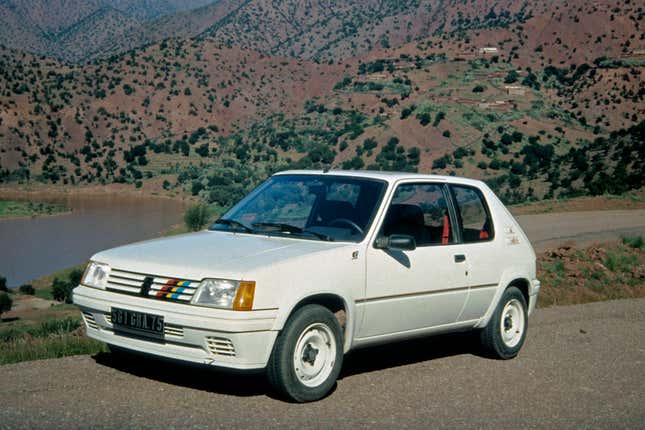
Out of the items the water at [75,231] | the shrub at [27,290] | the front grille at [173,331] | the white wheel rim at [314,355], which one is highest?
the front grille at [173,331]

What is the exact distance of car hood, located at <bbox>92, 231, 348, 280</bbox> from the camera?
598 centimetres

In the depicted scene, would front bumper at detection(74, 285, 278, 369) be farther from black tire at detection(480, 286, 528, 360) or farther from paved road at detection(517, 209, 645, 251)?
paved road at detection(517, 209, 645, 251)

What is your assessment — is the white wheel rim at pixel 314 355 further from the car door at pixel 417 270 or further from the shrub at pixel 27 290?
the shrub at pixel 27 290

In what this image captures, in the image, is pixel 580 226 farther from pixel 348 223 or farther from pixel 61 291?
pixel 61 291

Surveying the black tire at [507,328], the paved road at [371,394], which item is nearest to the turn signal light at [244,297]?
the paved road at [371,394]

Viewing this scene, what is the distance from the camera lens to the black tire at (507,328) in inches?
321

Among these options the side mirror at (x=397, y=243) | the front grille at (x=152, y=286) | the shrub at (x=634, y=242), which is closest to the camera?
the front grille at (x=152, y=286)

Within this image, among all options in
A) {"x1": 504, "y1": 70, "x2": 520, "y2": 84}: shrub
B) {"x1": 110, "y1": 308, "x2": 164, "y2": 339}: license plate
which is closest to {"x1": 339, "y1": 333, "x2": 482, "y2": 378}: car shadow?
A: {"x1": 110, "y1": 308, "x2": 164, "y2": 339}: license plate

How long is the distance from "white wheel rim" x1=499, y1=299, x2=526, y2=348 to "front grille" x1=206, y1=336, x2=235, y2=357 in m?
3.42

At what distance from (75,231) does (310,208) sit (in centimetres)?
5857

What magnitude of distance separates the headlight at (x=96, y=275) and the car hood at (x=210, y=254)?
48 millimetres

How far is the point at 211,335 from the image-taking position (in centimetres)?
582

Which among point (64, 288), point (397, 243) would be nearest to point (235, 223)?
point (397, 243)

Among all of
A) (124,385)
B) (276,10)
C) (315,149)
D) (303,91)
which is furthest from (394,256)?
(276,10)
